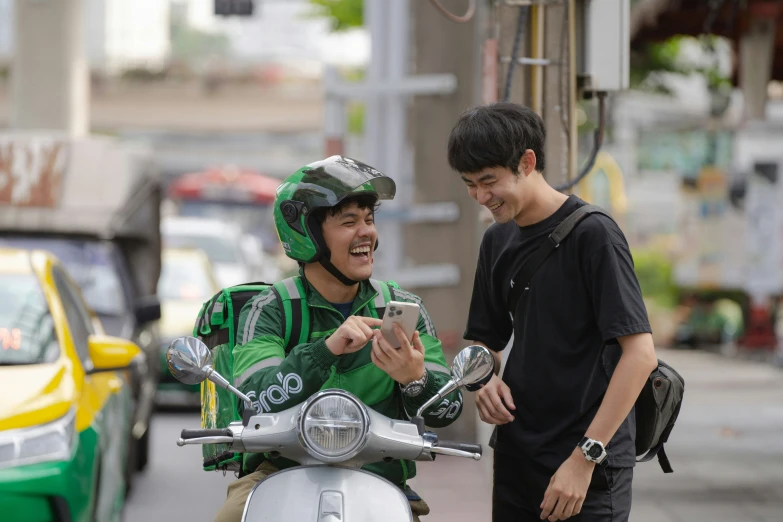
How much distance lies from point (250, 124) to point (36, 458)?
41822mm

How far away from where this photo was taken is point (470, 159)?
3516 millimetres

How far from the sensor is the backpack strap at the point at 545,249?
3.58 meters

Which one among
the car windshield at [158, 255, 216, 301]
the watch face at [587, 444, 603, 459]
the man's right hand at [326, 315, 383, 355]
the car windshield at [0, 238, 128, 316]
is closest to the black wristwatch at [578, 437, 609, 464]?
the watch face at [587, 444, 603, 459]

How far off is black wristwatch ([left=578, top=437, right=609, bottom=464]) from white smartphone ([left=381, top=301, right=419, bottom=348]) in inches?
22.3

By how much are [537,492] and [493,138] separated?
0.98 meters

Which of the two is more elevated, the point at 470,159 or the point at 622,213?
the point at 470,159

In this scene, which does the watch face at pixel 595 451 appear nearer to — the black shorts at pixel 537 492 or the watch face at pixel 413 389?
the black shorts at pixel 537 492

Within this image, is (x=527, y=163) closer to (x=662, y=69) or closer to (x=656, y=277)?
(x=662, y=69)

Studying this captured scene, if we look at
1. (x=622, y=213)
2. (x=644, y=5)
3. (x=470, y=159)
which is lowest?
(x=622, y=213)

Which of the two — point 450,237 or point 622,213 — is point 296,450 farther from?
point 622,213

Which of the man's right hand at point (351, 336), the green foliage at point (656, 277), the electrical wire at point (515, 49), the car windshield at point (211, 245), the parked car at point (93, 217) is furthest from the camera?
the green foliage at point (656, 277)

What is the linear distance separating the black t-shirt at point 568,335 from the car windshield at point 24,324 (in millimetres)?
3225

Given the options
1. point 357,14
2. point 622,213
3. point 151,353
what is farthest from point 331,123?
point 622,213

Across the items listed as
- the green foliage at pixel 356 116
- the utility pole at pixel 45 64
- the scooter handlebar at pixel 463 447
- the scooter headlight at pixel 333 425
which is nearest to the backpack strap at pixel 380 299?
the scooter handlebar at pixel 463 447
